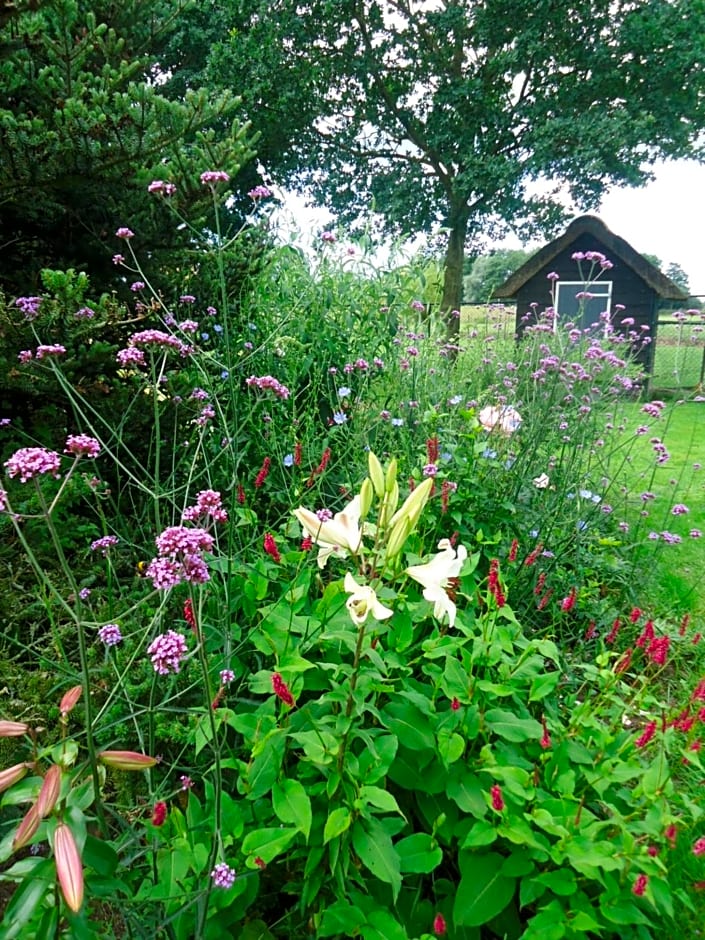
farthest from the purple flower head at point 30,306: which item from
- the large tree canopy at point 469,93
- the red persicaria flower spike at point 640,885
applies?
the large tree canopy at point 469,93

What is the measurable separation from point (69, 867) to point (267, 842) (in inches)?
21.4

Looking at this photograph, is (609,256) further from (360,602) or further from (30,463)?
(30,463)

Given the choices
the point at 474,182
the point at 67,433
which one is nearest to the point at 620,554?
the point at 67,433

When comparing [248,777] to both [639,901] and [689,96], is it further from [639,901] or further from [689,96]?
[689,96]

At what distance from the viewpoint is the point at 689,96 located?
1412 centimetres

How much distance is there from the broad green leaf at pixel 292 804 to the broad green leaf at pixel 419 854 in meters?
0.23

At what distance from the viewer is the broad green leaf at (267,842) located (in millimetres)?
1191

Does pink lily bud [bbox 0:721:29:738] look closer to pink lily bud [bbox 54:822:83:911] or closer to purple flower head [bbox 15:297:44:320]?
pink lily bud [bbox 54:822:83:911]

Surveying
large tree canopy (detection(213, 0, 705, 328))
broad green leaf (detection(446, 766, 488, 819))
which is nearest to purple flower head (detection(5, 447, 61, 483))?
broad green leaf (detection(446, 766, 488, 819))

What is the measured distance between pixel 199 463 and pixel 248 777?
1752mm

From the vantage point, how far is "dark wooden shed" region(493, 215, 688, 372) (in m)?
14.5

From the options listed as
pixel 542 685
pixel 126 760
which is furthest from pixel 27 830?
pixel 542 685

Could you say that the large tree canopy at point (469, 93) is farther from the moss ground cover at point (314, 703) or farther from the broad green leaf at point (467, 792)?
the broad green leaf at point (467, 792)

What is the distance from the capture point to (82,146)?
2283 mm
